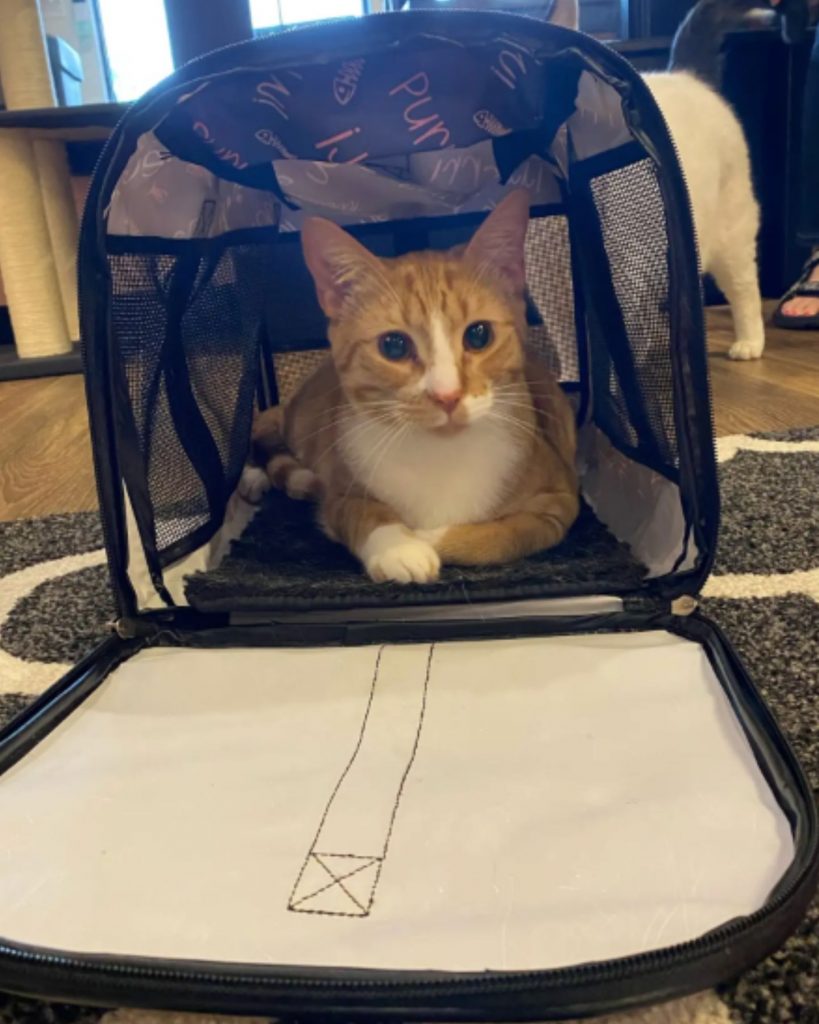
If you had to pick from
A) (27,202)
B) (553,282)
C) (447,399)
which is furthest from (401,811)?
(27,202)

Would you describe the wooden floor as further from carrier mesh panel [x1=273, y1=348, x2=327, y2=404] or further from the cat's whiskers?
the cat's whiskers

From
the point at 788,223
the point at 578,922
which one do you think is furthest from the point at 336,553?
the point at 788,223

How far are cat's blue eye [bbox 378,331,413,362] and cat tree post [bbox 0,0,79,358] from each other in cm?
218

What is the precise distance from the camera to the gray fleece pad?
952 mm

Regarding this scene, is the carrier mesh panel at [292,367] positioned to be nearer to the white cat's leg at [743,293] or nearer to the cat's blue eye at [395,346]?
the cat's blue eye at [395,346]

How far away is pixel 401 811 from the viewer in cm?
66

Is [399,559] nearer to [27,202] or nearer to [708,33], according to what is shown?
[708,33]

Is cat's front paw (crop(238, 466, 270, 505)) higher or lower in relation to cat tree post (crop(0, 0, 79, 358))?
lower

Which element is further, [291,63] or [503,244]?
[503,244]

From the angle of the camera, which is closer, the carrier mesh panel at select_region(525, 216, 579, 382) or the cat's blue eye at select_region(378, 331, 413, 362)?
the cat's blue eye at select_region(378, 331, 413, 362)

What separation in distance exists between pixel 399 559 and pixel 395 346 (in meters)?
0.24

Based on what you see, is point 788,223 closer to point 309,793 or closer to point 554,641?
point 554,641

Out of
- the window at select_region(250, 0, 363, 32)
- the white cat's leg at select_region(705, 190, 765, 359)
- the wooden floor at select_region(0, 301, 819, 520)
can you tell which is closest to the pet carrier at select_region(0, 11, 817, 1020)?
the wooden floor at select_region(0, 301, 819, 520)

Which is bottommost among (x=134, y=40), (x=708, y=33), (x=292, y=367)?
(x=292, y=367)
